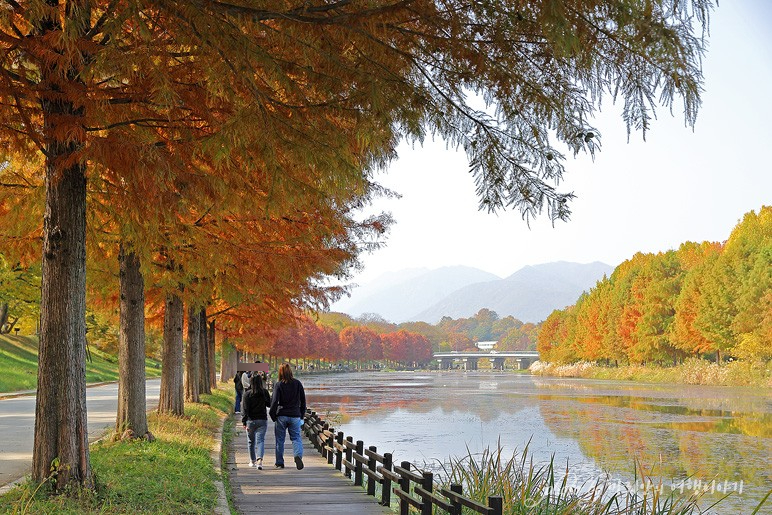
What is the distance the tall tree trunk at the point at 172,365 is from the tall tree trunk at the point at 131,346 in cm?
515

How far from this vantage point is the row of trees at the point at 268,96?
6000 millimetres

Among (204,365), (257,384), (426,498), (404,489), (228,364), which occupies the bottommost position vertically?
(404,489)

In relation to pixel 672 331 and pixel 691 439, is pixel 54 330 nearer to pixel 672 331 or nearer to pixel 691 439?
pixel 691 439

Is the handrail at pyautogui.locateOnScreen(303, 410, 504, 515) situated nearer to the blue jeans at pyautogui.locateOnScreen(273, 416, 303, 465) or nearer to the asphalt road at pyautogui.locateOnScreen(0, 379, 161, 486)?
the blue jeans at pyautogui.locateOnScreen(273, 416, 303, 465)

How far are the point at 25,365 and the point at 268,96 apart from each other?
163ft

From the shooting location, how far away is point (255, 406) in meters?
15.0

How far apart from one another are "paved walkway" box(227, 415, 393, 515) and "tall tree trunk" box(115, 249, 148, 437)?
6.66 ft

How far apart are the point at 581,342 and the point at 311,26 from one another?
107666mm

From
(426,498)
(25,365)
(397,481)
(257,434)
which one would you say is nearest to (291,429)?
(257,434)

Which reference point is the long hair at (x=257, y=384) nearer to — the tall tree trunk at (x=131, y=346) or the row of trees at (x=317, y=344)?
the tall tree trunk at (x=131, y=346)

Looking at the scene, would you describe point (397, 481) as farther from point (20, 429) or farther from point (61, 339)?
point (20, 429)

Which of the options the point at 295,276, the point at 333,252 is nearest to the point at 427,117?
the point at 295,276

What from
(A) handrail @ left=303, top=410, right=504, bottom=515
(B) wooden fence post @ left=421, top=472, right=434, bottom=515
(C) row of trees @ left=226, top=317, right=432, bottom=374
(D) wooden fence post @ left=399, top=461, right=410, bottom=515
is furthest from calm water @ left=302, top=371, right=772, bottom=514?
(C) row of trees @ left=226, top=317, right=432, bottom=374

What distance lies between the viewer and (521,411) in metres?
36.5
